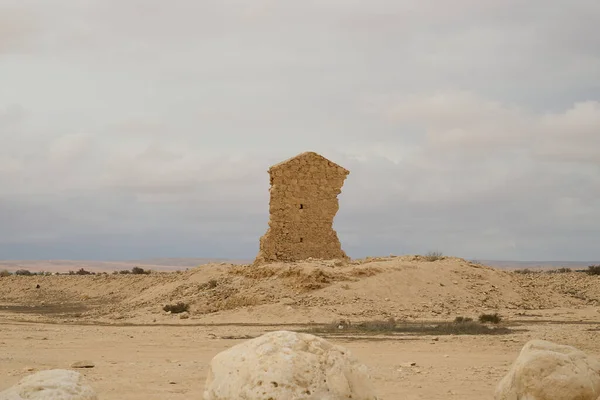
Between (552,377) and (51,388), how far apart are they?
4940 mm

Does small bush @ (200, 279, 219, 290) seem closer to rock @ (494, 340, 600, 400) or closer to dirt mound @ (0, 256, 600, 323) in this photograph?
dirt mound @ (0, 256, 600, 323)

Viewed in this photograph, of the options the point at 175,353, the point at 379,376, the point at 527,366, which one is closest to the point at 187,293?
the point at 175,353

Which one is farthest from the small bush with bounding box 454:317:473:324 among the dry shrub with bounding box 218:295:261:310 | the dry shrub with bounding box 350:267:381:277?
the dry shrub with bounding box 218:295:261:310

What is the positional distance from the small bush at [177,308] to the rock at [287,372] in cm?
1735

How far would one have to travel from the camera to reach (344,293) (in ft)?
75.8

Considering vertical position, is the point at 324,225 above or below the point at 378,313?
above

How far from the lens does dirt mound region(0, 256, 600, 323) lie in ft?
72.9

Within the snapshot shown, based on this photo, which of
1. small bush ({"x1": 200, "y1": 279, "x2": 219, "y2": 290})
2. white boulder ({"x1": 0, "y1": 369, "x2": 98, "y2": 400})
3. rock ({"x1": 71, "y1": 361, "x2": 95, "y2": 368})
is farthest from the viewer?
small bush ({"x1": 200, "y1": 279, "x2": 219, "y2": 290})

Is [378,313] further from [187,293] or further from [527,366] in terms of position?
[527,366]

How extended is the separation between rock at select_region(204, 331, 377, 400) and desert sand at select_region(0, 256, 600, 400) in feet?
8.80

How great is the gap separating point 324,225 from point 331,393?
21.7 meters

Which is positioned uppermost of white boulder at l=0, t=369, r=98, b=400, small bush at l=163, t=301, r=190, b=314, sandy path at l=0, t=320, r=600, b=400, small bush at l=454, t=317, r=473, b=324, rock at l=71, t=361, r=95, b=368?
white boulder at l=0, t=369, r=98, b=400

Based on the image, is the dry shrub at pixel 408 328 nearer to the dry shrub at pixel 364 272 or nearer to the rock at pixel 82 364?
the dry shrub at pixel 364 272

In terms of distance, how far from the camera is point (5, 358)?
12.6 m
